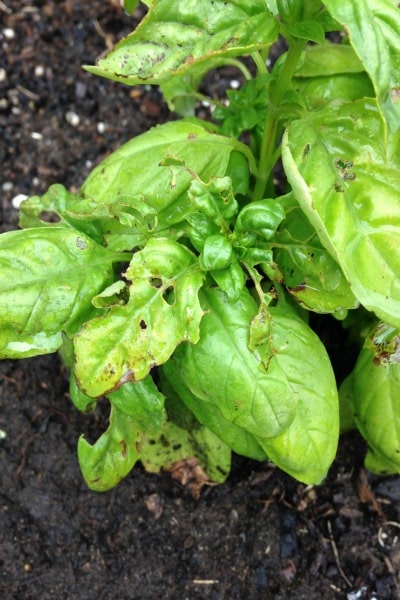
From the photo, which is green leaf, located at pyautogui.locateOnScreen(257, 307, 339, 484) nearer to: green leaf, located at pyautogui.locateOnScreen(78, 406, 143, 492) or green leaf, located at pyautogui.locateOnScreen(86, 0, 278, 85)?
green leaf, located at pyautogui.locateOnScreen(78, 406, 143, 492)

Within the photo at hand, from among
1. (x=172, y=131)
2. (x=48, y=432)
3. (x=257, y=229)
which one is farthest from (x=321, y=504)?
(x=172, y=131)

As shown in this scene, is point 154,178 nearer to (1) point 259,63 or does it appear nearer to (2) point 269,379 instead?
(1) point 259,63

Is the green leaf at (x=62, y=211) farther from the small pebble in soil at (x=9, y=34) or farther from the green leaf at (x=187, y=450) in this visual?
the small pebble in soil at (x=9, y=34)

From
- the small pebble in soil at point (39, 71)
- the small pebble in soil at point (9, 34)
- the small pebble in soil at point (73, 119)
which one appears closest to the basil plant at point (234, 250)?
the small pebble in soil at point (73, 119)

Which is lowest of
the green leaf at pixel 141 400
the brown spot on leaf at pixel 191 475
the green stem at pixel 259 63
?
the brown spot on leaf at pixel 191 475

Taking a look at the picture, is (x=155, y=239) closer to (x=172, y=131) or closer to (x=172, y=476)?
(x=172, y=131)

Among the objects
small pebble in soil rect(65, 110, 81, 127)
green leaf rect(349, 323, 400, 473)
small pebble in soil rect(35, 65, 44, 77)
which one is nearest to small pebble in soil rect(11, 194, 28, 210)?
small pebble in soil rect(65, 110, 81, 127)
